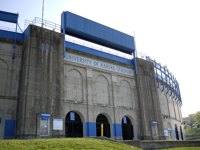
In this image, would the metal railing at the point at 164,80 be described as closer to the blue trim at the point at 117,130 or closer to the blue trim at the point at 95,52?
the blue trim at the point at 95,52

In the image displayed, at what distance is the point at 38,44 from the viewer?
26312 millimetres

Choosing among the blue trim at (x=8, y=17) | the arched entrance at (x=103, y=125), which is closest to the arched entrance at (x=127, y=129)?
the arched entrance at (x=103, y=125)

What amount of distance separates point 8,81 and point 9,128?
16.3ft

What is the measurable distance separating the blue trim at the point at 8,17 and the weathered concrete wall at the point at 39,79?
251 cm

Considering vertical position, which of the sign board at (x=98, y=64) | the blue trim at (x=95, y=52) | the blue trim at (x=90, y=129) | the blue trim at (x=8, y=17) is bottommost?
the blue trim at (x=90, y=129)

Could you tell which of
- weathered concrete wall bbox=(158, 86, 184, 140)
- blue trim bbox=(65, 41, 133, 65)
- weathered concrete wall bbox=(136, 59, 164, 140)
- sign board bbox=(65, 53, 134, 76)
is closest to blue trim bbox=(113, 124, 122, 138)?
weathered concrete wall bbox=(136, 59, 164, 140)

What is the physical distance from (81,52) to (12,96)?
33.9 ft

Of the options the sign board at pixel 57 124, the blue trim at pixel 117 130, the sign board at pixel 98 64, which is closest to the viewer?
the sign board at pixel 57 124

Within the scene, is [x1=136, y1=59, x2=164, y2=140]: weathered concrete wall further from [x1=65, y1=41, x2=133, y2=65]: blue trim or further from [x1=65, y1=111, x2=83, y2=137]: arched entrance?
[x1=65, y1=111, x2=83, y2=137]: arched entrance

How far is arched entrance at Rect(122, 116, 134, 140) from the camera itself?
3266 centimetres

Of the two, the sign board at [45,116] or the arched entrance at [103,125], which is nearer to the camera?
the sign board at [45,116]

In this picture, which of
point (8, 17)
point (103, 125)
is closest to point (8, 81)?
point (8, 17)

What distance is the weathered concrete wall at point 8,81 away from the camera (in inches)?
941

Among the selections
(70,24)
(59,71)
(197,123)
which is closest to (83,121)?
(59,71)
